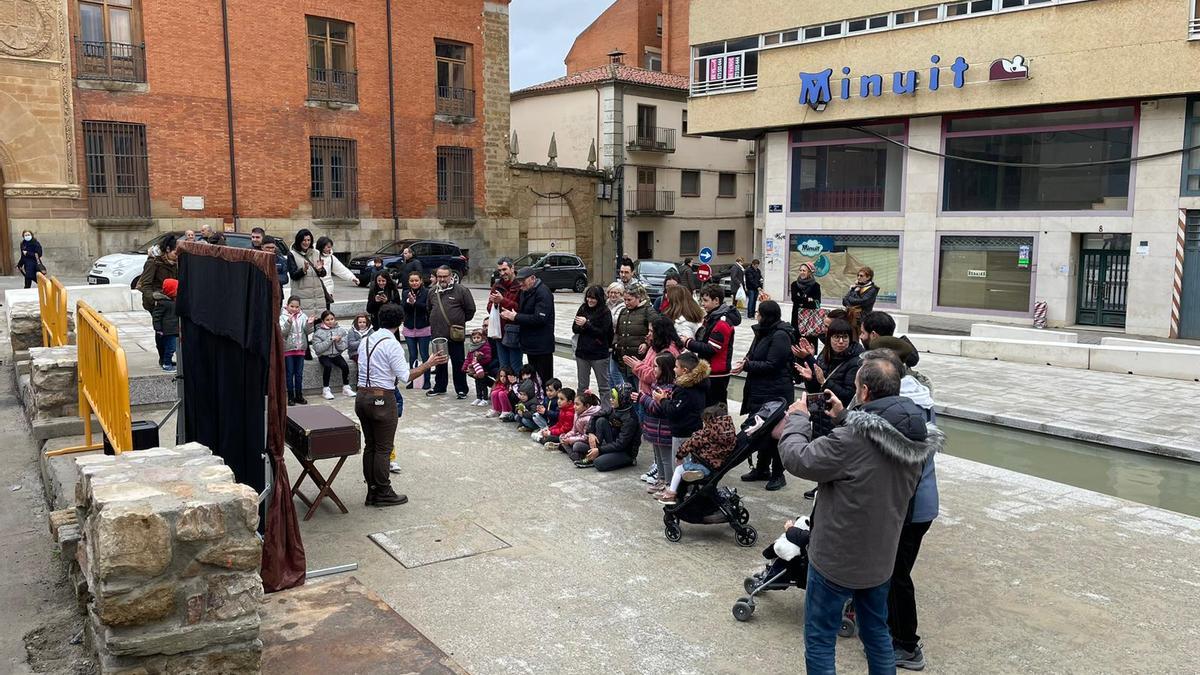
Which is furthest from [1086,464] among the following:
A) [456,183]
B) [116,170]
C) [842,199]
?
[456,183]

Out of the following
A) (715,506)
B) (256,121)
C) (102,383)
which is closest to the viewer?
(102,383)

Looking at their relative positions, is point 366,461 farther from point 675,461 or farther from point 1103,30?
point 1103,30

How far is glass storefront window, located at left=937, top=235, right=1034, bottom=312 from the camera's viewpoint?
24.2 m

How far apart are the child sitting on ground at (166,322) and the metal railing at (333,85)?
22.7m

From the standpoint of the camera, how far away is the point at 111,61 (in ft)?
90.2

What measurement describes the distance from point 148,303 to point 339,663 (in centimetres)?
797

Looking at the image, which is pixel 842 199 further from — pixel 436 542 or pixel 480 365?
pixel 436 542

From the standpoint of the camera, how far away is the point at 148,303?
36.4 feet

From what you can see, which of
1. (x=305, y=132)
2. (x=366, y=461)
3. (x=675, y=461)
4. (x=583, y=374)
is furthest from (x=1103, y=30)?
(x=305, y=132)

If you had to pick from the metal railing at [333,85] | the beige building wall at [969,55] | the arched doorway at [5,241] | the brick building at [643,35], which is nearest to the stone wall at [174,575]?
the beige building wall at [969,55]

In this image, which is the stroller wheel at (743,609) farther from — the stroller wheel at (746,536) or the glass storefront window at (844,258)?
the glass storefront window at (844,258)

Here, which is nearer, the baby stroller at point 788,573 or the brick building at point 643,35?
the baby stroller at point 788,573

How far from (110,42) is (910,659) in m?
29.5

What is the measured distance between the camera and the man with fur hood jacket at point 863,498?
414cm
